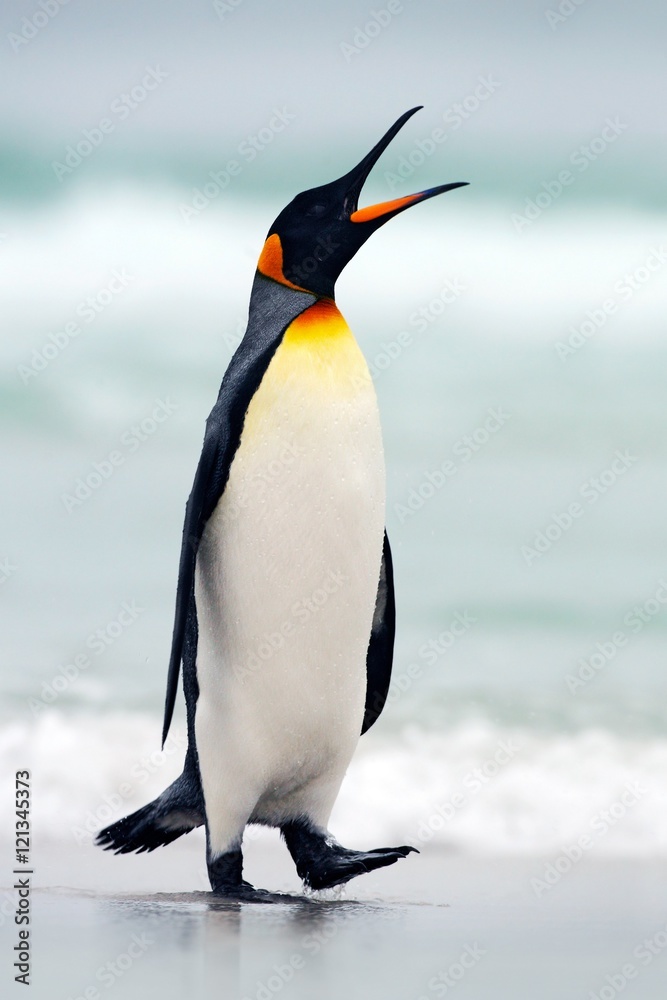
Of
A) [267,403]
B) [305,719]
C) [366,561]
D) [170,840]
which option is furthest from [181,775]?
[267,403]

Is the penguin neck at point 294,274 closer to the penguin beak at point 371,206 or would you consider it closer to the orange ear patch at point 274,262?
the orange ear patch at point 274,262

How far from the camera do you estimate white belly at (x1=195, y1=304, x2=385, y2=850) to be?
3.43 metres

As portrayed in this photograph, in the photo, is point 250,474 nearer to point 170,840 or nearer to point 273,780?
point 273,780

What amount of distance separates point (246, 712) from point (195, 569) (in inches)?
17.7

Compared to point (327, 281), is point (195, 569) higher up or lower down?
lower down

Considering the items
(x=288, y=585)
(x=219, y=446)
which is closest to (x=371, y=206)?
(x=219, y=446)

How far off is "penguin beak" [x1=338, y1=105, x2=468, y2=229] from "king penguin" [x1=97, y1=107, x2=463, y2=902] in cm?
34

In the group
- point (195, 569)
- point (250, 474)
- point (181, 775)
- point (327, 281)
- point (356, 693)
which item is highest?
point (327, 281)

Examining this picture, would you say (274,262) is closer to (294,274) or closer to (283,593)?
(294,274)

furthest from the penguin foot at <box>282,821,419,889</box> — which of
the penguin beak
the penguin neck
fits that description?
the penguin beak

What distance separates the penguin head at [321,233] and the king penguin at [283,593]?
0.11m

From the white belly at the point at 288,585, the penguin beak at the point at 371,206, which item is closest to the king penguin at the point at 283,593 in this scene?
the white belly at the point at 288,585

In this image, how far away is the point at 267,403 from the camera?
3477 millimetres

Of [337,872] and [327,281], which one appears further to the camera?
[327,281]
